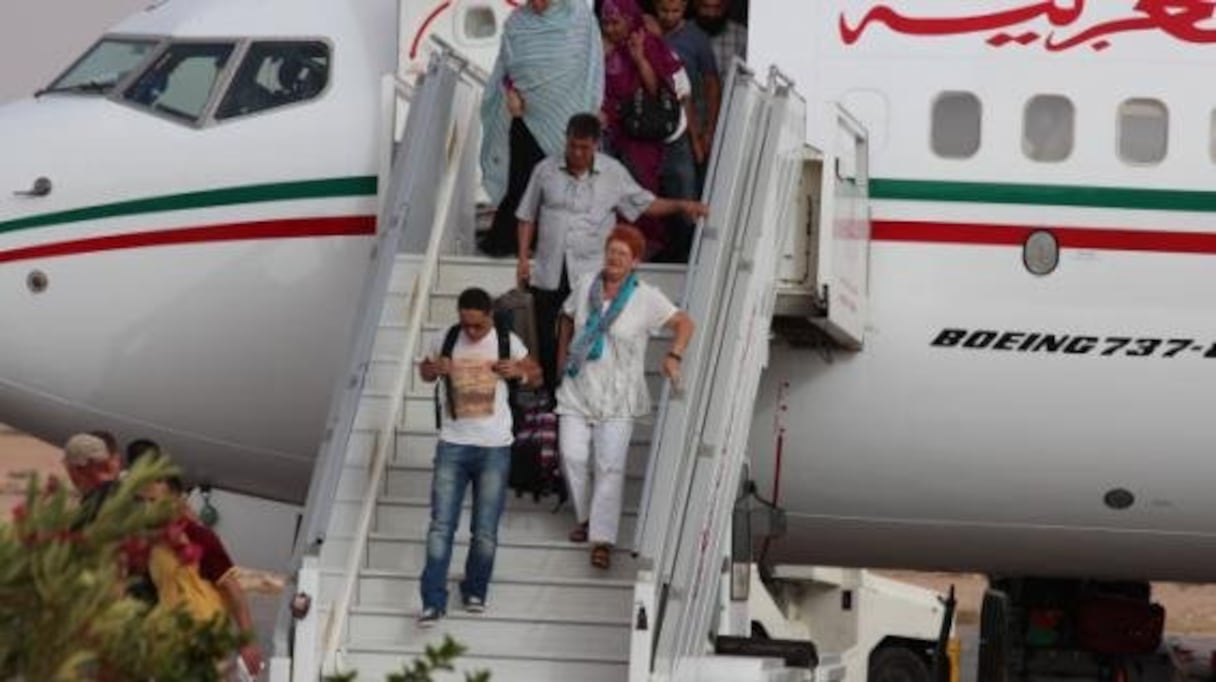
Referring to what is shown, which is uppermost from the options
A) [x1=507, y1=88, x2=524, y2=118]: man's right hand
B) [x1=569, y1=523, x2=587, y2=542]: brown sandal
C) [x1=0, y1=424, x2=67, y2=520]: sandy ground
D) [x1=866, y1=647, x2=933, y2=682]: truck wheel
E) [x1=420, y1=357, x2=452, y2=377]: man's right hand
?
[x1=0, y1=424, x2=67, y2=520]: sandy ground

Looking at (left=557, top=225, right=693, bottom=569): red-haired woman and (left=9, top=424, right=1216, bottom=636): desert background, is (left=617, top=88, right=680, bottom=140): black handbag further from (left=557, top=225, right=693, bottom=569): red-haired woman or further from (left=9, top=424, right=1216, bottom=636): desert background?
(left=9, top=424, right=1216, bottom=636): desert background

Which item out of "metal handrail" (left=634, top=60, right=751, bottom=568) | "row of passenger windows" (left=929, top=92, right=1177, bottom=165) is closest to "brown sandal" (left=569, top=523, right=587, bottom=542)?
"metal handrail" (left=634, top=60, right=751, bottom=568)

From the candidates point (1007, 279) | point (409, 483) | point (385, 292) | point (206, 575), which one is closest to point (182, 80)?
point (385, 292)

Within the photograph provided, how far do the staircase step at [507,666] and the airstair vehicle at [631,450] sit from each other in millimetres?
11

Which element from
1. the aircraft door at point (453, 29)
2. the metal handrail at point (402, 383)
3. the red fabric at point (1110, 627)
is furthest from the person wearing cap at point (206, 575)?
the red fabric at point (1110, 627)

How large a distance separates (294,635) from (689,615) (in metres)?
2.09

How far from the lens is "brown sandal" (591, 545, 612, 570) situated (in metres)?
17.1

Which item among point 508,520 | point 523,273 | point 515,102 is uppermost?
point 515,102

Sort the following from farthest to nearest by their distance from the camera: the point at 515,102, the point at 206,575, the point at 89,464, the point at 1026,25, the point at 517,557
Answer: the point at 1026,25
the point at 515,102
the point at 517,557
the point at 206,575
the point at 89,464

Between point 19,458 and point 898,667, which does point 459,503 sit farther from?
point 19,458

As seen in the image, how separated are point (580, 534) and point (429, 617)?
39.1 inches

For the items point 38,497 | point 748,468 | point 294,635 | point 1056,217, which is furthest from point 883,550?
point 38,497

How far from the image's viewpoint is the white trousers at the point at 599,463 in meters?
17.0

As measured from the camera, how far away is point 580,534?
1736cm
